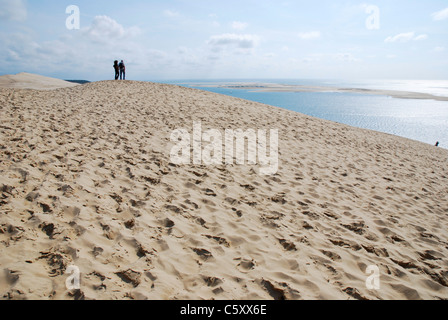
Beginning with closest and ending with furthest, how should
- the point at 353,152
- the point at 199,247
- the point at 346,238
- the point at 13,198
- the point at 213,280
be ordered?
the point at 213,280, the point at 199,247, the point at 13,198, the point at 346,238, the point at 353,152

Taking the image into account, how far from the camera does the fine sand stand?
2.75 meters

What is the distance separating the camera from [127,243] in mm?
3244

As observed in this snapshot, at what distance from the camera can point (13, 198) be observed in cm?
370

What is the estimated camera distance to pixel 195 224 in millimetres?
3854

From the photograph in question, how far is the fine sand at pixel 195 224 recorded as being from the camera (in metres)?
2.75

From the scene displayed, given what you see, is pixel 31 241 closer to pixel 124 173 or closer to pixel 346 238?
pixel 124 173

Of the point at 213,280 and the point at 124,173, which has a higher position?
the point at 124,173

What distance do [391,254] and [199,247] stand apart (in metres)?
2.81

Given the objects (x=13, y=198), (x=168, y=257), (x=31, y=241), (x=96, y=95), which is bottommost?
(x=168, y=257)
